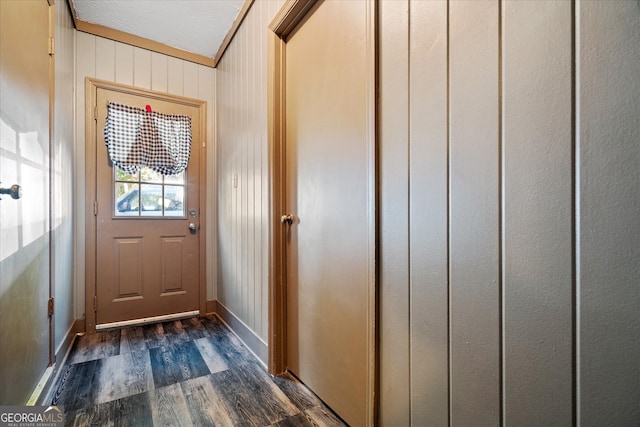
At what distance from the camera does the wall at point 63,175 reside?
1766mm

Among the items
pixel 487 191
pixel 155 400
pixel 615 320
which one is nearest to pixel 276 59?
pixel 487 191

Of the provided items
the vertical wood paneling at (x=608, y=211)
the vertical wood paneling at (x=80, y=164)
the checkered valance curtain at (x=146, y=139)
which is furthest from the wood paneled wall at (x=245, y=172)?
the vertical wood paneling at (x=608, y=211)

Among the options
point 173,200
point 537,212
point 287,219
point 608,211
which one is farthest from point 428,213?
point 173,200

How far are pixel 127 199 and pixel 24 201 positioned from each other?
4.55ft

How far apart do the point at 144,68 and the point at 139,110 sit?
0.39 m

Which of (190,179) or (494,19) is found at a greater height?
(494,19)

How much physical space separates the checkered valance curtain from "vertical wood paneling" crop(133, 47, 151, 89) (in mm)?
238

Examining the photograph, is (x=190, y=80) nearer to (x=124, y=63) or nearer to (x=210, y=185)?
(x=124, y=63)

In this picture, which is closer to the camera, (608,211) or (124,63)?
(608,211)

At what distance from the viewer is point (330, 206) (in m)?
1.38

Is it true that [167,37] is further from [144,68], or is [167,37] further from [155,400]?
[155,400]

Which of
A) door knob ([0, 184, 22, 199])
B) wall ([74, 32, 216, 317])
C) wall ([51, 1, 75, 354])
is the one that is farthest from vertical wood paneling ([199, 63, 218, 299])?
door knob ([0, 184, 22, 199])

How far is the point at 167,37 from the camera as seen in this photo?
254 centimetres

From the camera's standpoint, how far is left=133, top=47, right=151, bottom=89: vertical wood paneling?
2.56 meters
